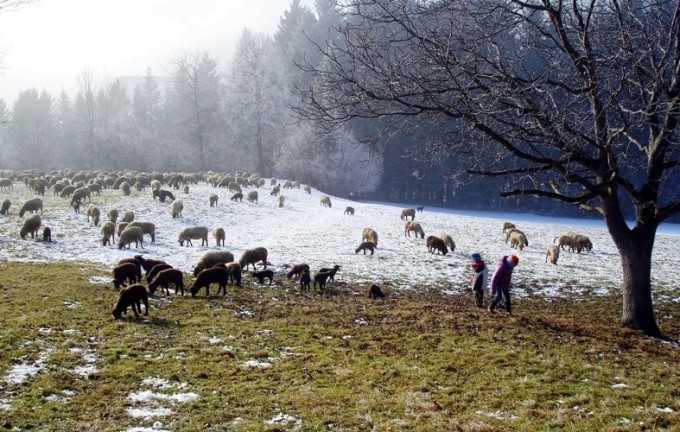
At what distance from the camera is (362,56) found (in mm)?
10133

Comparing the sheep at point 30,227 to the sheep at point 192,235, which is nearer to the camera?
the sheep at point 30,227

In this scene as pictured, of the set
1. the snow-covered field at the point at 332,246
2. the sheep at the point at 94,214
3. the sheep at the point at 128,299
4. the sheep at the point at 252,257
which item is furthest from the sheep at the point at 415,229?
the sheep at the point at 128,299

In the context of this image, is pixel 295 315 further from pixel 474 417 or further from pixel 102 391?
pixel 474 417

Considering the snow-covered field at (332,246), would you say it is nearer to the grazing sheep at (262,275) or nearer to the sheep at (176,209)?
the sheep at (176,209)

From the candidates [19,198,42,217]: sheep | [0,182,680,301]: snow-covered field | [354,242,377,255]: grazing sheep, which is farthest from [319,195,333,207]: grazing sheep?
[19,198,42,217]: sheep

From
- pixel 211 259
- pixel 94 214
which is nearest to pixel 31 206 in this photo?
pixel 94 214

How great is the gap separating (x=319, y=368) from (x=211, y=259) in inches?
427

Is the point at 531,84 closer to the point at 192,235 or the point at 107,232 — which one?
the point at 192,235

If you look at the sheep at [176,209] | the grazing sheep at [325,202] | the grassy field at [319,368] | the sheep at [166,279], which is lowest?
the grassy field at [319,368]

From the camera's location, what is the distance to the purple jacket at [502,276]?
13.4 metres

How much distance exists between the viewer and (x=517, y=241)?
28844 millimetres

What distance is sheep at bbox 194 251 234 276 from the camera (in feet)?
59.3

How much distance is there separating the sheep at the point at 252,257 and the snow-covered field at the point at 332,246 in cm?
88

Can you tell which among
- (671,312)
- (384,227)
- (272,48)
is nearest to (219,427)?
(671,312)
